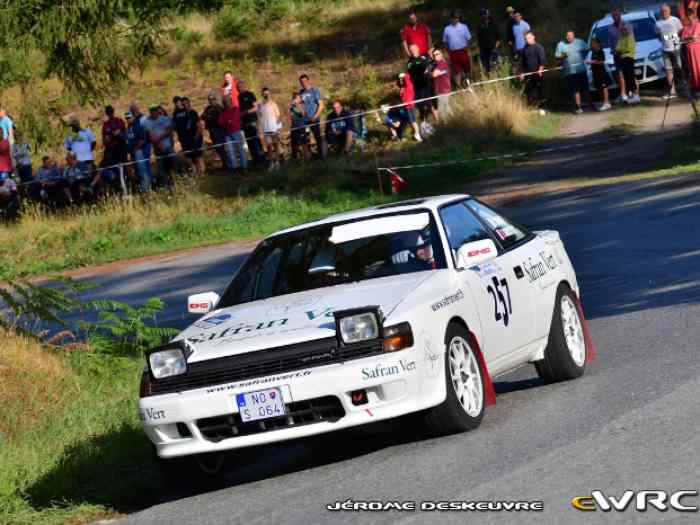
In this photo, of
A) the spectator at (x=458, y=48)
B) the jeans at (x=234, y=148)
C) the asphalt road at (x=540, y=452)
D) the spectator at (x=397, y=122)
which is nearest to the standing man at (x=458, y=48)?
the spectator at (x=458, y=48)

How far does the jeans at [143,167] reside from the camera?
97.9ft

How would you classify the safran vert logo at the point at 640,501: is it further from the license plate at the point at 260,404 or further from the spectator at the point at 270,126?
the spectator at the point at 270,126

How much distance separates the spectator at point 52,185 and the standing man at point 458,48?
8355mm

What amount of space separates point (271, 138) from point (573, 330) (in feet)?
63.8

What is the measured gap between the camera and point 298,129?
29.8m

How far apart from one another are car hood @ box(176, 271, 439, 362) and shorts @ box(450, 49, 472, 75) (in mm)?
22819

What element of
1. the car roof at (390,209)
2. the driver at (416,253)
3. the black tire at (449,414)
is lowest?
the black tire at (449,414)

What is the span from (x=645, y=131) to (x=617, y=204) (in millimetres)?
7623

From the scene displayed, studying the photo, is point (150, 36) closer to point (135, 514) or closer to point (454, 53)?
point (454, 53)

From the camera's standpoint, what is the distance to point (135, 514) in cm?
855

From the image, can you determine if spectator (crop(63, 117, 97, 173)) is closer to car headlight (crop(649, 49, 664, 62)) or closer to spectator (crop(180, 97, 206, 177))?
spectator (crop(180, 97, 206, 177))

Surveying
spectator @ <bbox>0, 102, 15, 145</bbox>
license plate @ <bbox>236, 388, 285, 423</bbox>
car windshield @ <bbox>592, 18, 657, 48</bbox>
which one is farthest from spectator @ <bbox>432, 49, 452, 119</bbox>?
license plate @ <bbox>236, 388, 285, 423</bbox>

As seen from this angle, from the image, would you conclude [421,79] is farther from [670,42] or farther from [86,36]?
[86,36]

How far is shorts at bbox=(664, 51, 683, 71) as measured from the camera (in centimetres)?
2981
